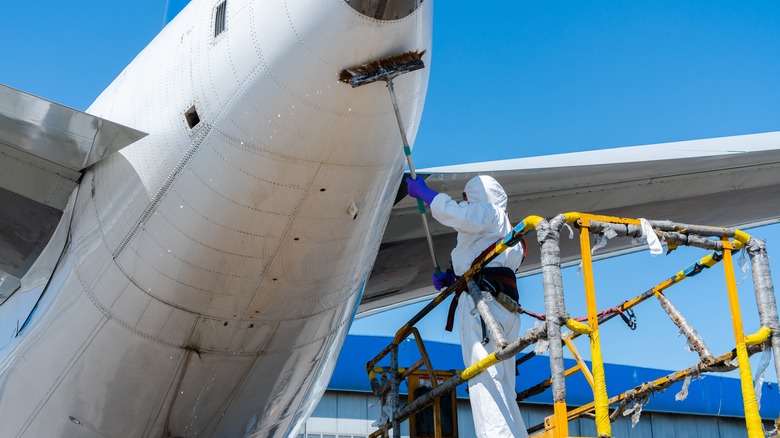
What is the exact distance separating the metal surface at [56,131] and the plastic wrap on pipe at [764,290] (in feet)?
13.3

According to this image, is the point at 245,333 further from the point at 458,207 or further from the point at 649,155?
the point at 649,155

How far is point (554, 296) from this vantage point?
4.99 metres

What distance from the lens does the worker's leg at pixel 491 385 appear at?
620cm

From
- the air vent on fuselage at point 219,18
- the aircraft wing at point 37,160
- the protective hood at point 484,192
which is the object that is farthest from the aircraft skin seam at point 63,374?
the protective hood at point 484,192

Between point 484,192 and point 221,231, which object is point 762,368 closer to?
point 484,192

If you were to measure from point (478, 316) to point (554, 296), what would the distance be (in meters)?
1.69

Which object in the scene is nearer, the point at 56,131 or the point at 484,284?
the point at 484,284

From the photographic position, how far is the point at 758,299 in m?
5.78

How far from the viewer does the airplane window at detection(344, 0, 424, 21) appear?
541 cm

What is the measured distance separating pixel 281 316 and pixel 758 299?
3188mm

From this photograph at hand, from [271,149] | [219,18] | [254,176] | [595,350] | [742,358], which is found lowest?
[595,350]

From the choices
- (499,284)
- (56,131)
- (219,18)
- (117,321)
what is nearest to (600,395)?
(499,284)

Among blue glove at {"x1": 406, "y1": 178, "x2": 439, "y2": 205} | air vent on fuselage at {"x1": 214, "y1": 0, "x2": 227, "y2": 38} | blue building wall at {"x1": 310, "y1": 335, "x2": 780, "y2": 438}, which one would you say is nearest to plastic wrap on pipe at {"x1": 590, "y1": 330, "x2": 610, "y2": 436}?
blue glove at {"x1": 406, "y1": 178, "x2": 439, "y2": 205}

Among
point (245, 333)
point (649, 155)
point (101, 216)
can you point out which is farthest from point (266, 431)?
point (649, 155)
